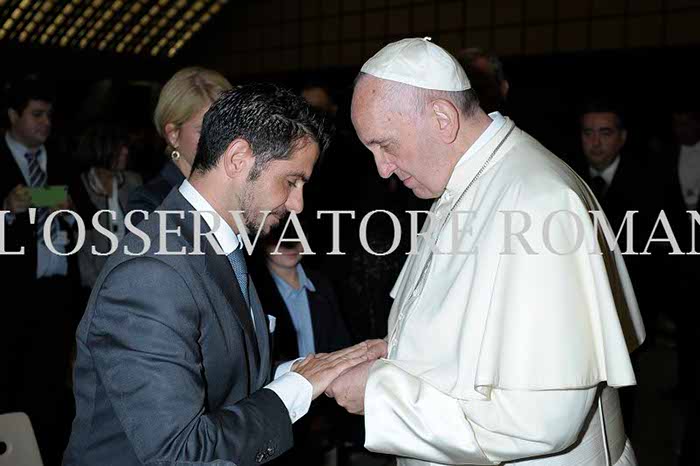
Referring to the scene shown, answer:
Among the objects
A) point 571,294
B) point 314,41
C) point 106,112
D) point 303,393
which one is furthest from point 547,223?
point 314,41

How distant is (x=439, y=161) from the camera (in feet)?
6.43

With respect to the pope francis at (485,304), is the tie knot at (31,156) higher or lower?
higher

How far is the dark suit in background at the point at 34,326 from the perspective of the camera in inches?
163

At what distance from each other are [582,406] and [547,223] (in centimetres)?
42

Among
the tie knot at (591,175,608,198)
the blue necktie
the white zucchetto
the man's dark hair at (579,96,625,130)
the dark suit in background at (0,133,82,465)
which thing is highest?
the man's dark hair at (579,96,625,130)

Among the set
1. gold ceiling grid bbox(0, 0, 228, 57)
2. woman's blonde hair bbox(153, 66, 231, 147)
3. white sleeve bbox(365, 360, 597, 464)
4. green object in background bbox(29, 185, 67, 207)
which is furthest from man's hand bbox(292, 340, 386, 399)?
gold ceiling grid bbox(0, 0, 228, 57)

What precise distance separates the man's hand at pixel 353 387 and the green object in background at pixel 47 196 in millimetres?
2672

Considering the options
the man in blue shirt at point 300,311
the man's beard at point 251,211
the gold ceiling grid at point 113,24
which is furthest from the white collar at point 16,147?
the gold ceiling grid at point 113,24

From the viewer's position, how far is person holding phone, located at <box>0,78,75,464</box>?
163 inches

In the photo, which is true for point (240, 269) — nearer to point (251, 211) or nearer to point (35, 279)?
point (251, 211)

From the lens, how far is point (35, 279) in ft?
14.0

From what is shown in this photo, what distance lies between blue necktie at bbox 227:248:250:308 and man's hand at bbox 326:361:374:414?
315 mm

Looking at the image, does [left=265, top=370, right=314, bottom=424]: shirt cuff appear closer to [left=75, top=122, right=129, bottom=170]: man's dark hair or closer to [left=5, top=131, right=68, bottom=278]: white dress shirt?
[left=5, top=131, right=68, bottom=278]: white dress shirt

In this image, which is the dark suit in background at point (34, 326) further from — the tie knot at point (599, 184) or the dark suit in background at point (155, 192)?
the tie knot at point (599, 184)
